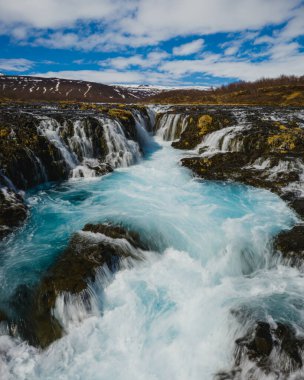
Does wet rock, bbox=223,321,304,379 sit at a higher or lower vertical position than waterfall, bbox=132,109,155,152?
lower

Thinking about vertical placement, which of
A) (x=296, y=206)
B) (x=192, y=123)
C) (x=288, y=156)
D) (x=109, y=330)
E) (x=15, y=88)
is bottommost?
(x=109, y=330)

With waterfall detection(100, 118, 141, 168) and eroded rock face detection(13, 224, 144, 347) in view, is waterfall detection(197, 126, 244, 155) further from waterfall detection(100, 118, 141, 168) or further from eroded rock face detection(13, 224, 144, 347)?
eroded rock face detection(13, 224, 144, 347)

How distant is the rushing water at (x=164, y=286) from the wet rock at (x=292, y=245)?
1.06ft

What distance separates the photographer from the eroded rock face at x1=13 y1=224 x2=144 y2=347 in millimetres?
6438

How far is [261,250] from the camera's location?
9211mm

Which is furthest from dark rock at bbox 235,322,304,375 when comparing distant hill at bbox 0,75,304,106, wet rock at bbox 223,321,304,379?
distant hill at bbox 0,75,304,106

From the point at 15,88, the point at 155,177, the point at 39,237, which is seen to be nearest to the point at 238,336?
the point at 39,237

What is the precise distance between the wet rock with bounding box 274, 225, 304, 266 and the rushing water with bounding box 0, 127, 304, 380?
323 mm

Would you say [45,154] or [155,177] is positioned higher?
[45,154]

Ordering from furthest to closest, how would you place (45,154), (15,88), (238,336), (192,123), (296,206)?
(15,88), (192,123), (45,154), (296,206), (238,336)

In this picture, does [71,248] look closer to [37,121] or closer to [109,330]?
[109,330]

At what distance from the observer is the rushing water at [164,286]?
6027 millimetres

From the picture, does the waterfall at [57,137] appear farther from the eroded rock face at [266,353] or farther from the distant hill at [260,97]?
the distant hill at [260,97]

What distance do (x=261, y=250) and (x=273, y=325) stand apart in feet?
11.1
